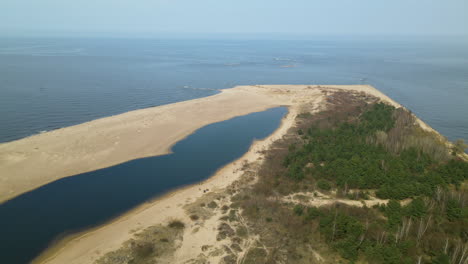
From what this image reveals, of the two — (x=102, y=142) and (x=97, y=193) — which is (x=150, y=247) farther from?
(x=102, y=142)

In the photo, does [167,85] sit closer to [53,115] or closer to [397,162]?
[53,115]

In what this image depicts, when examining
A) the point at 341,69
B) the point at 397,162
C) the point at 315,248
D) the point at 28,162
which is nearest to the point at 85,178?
the point at 28,162

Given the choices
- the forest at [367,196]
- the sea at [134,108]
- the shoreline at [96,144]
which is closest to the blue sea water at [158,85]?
the sea at [134,108]

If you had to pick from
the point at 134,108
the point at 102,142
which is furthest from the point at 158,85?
the point at 102,142

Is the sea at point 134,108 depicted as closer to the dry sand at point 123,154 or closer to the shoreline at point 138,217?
the shoreline at point 138,217

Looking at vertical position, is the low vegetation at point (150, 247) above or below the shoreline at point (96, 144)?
below

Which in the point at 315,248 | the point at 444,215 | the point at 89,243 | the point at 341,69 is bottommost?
the point at 89,243
